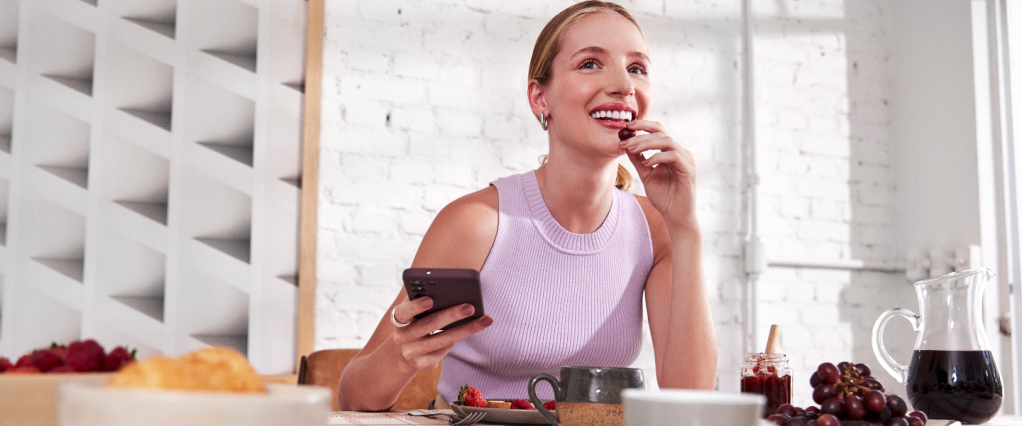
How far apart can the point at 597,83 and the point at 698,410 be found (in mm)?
1001

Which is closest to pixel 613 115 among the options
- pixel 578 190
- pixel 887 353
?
pixel 578 190

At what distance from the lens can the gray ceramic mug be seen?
0.72 meters

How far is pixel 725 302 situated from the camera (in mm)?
2834

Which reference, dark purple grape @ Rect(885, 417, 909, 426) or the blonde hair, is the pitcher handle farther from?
the blonde hair

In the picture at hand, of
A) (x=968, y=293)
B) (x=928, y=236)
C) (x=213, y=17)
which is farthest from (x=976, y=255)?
(x=213, y=17)

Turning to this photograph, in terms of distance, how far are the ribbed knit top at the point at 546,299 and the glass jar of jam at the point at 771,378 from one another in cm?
48

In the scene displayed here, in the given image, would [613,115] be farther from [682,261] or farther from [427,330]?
[427,330]

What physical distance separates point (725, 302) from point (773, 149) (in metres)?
0.64

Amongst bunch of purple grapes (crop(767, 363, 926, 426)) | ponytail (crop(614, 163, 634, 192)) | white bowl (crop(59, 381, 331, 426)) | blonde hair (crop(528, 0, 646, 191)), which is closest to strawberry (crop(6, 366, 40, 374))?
white bowl (crop(59, 381, 331, 426))

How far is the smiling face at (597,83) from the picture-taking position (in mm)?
1413

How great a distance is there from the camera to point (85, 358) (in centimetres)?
47

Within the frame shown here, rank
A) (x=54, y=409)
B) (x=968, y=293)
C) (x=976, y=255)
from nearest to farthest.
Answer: (x=54, y=409) < (x=968, y=293) < (x=976, y=255)

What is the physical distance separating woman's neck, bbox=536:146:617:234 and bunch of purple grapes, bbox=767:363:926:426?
690mm

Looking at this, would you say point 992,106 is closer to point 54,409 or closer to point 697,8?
point 697,8
